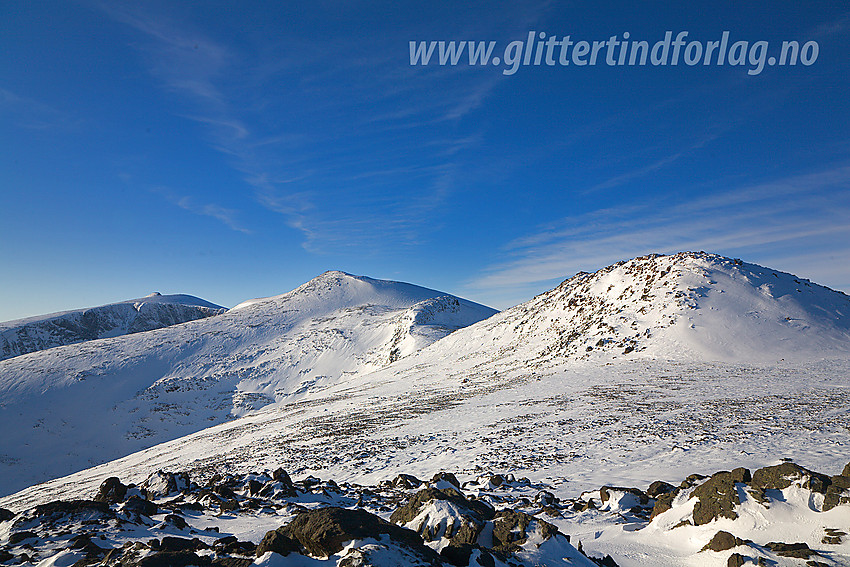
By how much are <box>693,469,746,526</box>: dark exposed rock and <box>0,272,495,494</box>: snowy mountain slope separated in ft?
166

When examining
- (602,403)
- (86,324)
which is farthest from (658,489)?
(86,324)

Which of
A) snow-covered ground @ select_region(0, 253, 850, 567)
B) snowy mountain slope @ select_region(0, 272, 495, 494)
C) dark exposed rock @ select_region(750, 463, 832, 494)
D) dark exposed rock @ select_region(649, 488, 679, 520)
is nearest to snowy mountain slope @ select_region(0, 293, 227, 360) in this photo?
snowy mountain slope @ select_region(0, 272, 495, 494)

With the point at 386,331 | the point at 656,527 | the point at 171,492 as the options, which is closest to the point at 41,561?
the point at 171,492

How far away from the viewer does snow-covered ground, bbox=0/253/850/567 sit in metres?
6.71

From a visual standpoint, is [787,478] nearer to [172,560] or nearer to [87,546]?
[172,560]

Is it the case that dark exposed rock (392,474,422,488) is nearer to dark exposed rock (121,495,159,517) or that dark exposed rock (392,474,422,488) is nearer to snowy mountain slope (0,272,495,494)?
dark exposed rock (121,495,159,517)

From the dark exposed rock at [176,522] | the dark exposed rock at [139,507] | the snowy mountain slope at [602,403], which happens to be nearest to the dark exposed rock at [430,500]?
the dark exposed rock at [176,522]

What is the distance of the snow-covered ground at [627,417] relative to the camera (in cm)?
671

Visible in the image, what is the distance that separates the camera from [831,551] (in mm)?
4961

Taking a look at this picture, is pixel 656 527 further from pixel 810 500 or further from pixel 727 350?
pixel 727 350

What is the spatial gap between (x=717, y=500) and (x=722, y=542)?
3.69ft

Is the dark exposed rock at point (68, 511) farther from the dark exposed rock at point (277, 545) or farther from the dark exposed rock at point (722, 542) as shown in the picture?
the dark exposed rock at point (722, 542)

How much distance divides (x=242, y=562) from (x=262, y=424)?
84.3 ft

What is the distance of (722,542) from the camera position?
5398 millimetres
